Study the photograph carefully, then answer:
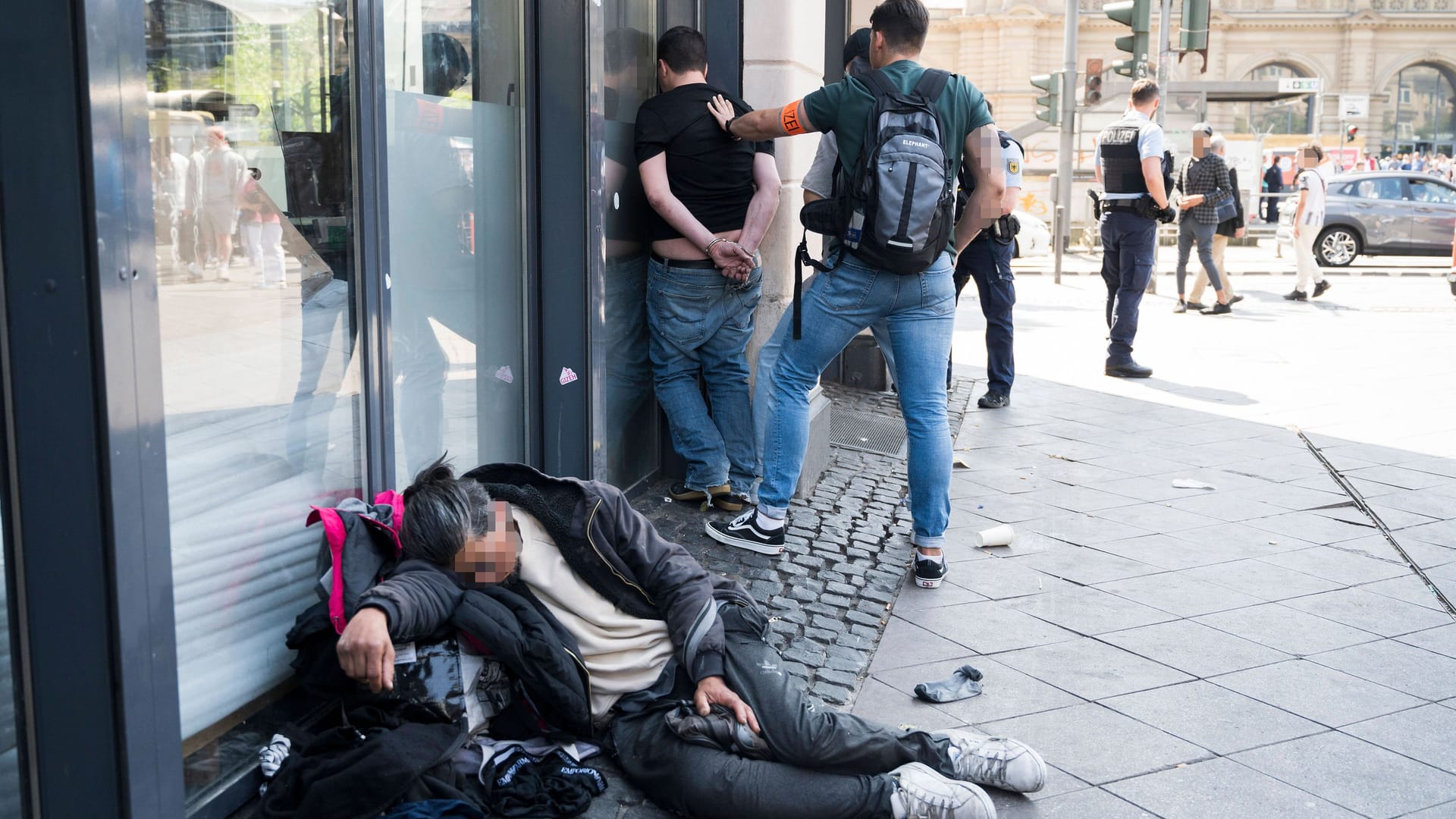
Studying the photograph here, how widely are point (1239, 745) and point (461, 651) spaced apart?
6.82 ft

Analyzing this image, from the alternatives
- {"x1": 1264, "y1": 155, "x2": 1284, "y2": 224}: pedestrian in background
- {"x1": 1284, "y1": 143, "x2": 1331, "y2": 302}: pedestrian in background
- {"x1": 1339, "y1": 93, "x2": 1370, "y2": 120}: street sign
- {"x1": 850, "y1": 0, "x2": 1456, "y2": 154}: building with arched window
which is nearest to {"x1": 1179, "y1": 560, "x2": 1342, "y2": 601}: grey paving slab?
{"x1": 1284, "y1": 143, "x2": 1331, "y2": 302}: pedestrian in background

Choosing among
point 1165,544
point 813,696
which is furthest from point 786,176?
point 813,696

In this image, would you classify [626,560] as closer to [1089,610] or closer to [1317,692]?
[1089,610]

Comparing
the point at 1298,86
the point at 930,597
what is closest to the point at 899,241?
the point at 930,597

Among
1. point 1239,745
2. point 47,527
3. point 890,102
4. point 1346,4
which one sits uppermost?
point 1346,4

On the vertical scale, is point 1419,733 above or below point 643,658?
below

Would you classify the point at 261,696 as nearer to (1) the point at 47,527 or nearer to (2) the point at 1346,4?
(1) the point at 47,527

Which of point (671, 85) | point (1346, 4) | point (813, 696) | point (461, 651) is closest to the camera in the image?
point (461, 651)

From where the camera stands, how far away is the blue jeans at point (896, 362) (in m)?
4.61

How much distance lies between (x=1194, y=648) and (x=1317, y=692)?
436 millimetres

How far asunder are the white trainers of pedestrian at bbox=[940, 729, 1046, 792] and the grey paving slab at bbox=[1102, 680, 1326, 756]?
64cm

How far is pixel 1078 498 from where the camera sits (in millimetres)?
6137

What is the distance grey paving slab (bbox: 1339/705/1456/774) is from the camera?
11.2 ft

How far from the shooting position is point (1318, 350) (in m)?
10.8
